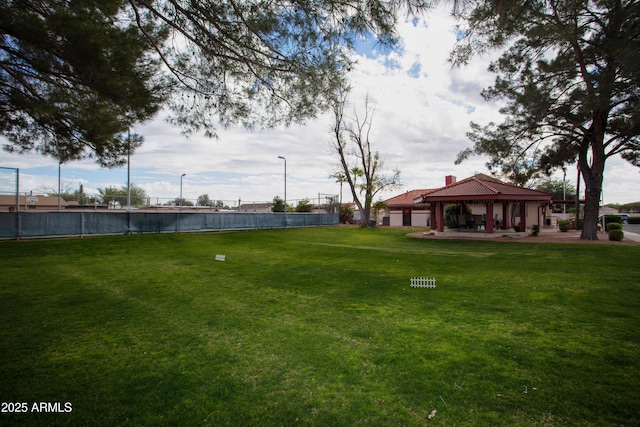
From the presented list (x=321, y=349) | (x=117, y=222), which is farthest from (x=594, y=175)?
(x=117, y=222)

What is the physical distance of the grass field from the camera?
9.12ft

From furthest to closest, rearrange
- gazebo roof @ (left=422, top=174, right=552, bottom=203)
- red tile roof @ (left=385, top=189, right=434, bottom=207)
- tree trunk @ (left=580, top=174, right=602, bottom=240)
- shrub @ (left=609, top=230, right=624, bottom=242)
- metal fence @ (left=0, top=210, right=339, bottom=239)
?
1. red tile roof @ (left=385, top=189, right=434, bottom=207)
2. gazebo roof @ (left=422, top=174, right=552, bottom=203)
3. tree trunk @ (left=580, top=174, right=602, bottom=240)
4. shrub @ (left=609, top=230, right=624, bottom=242)
5. metal fence @ (left=0, top=210, right=339, bottom=239)

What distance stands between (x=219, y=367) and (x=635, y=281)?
9.10m

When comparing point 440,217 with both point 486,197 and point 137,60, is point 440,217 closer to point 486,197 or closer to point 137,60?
point 486,197

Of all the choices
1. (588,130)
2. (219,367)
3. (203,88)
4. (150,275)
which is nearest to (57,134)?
(203,88)

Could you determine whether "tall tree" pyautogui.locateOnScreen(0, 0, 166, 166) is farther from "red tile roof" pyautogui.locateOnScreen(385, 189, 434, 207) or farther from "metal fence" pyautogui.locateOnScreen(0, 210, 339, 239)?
"red tile roof" pyautogui.locateOnScreen(385, 189, 434, 207)

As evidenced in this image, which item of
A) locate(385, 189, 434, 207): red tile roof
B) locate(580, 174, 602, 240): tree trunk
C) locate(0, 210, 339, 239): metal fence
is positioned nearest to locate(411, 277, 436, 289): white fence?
locate(580, 174, 602, 240): tree trunk

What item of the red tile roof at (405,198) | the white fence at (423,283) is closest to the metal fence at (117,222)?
the white fence at (423,283)

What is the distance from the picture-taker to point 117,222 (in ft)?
57.0

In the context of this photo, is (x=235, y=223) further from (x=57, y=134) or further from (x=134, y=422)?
(x=134, y=422)

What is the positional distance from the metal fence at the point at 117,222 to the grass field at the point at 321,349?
7719mm

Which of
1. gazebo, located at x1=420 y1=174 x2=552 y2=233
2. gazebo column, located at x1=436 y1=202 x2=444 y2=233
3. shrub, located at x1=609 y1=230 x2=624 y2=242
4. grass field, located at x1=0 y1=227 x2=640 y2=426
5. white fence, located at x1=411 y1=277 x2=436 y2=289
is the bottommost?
grass field, located at x1=0 y1=227 x2=640 y2=426

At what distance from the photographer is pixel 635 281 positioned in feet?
24.6

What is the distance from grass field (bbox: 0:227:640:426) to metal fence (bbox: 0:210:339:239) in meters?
7.72
